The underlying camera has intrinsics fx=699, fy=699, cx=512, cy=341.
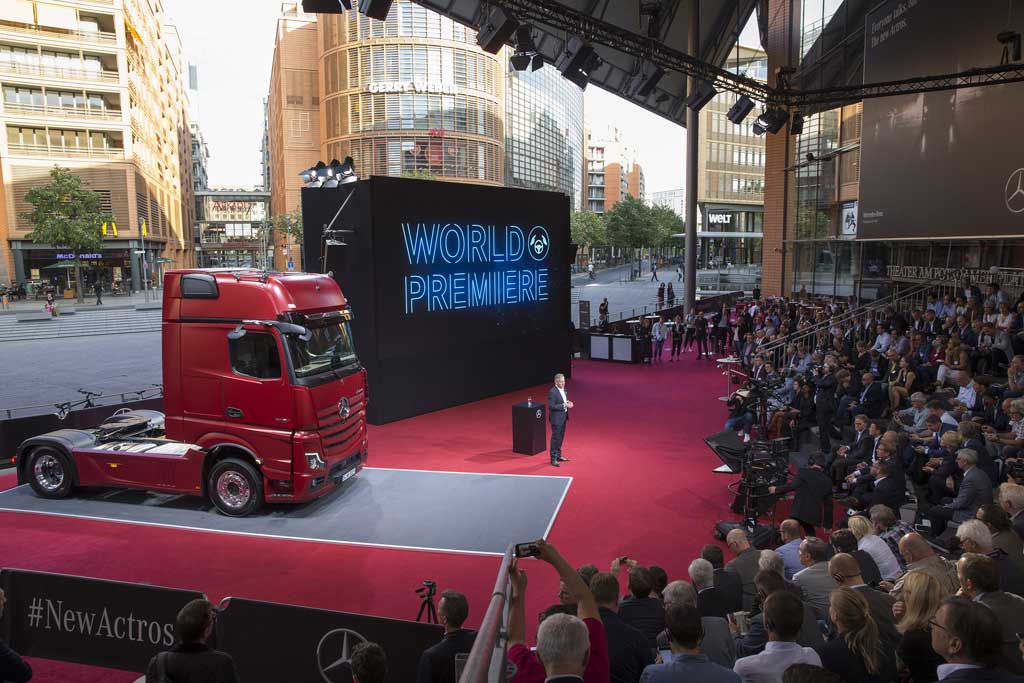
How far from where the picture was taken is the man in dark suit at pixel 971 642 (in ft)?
11.1

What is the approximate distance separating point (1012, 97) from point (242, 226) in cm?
18674

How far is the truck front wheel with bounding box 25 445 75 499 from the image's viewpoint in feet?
35.1

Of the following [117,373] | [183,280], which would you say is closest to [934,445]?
[183,280]

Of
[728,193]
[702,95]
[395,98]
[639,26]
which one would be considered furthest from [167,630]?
[395,98]

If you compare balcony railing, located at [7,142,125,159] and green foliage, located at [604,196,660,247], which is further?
green foliage, located at [604,196,660,247]

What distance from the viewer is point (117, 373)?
23.5m

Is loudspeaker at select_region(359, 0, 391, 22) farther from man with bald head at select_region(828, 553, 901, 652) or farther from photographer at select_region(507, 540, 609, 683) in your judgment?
photographer at select_region(507, 540, 609, 683)

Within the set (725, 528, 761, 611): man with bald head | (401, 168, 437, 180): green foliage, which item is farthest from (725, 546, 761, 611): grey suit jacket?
(401, 168, 437, 180): green foliage

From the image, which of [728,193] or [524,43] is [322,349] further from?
[728,193]

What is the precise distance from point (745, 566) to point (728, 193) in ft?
164

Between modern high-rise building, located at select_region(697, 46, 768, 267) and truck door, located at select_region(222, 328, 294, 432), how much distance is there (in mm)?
44402

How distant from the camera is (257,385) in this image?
9719 mm

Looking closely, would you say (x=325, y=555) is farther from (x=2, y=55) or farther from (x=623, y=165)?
(x=623, y=165)

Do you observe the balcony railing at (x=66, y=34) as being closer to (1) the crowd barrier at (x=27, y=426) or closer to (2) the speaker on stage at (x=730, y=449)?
(1) the crowd barrier at (x=27, y=426)
